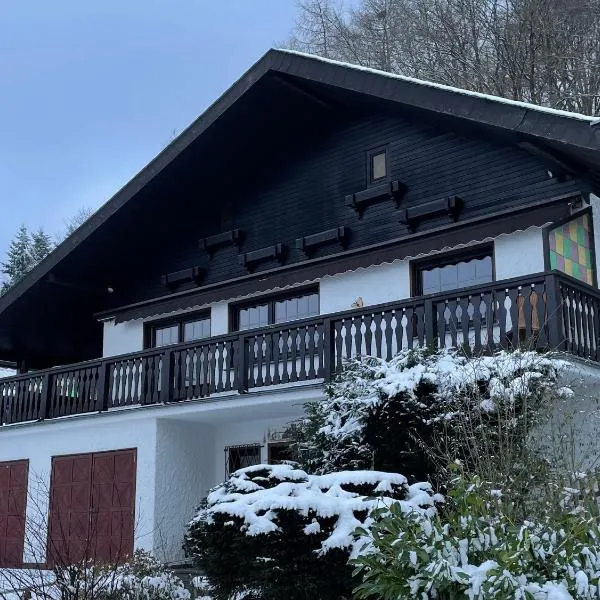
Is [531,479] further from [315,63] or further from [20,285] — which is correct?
[20,285]

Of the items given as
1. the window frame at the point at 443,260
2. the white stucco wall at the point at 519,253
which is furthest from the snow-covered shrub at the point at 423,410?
the window frame at the point at 443,260

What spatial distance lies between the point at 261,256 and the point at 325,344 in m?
4.17

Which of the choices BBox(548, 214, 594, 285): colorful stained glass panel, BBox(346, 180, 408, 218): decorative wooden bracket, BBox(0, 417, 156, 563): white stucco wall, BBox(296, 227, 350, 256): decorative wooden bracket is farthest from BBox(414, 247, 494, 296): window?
BBox(0, 417, 156, 563): white stucco wall

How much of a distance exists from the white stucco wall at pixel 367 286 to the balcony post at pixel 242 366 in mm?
2021

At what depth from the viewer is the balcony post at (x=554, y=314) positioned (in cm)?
1067

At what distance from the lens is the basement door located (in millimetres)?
15133

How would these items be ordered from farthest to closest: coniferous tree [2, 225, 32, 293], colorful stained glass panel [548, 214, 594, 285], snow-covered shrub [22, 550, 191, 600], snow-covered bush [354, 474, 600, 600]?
coniferous tree [2, 225, 32, 293], colorful stained glass panel [548, 214, 594, 285], snow-covered shrub [22, 550, 191, 600], snow-covered bush [354, 474, 600, 600]

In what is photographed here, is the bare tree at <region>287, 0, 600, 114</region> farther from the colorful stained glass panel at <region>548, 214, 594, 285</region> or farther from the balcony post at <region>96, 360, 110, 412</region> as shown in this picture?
the balcony post at <region>96, 360, 110, 412</region>

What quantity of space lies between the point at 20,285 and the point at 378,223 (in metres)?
7.63

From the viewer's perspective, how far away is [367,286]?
49.4ft

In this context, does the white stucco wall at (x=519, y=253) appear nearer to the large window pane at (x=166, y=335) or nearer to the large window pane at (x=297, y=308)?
the large window pane at (x=297, y=308)

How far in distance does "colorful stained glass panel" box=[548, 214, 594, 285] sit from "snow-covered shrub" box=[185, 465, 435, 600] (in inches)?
202

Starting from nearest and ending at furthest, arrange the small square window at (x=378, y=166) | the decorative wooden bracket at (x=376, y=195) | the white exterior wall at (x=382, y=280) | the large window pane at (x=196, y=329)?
the white exterior wall at (x=382, y=280) < the decorative wooden bracket at (x=376, y=195) < the small square window at (x=378, y=166) < the large window pane at (x=196, y=329)

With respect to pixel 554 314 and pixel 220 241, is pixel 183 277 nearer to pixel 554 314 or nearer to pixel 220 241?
pixel 220 241
